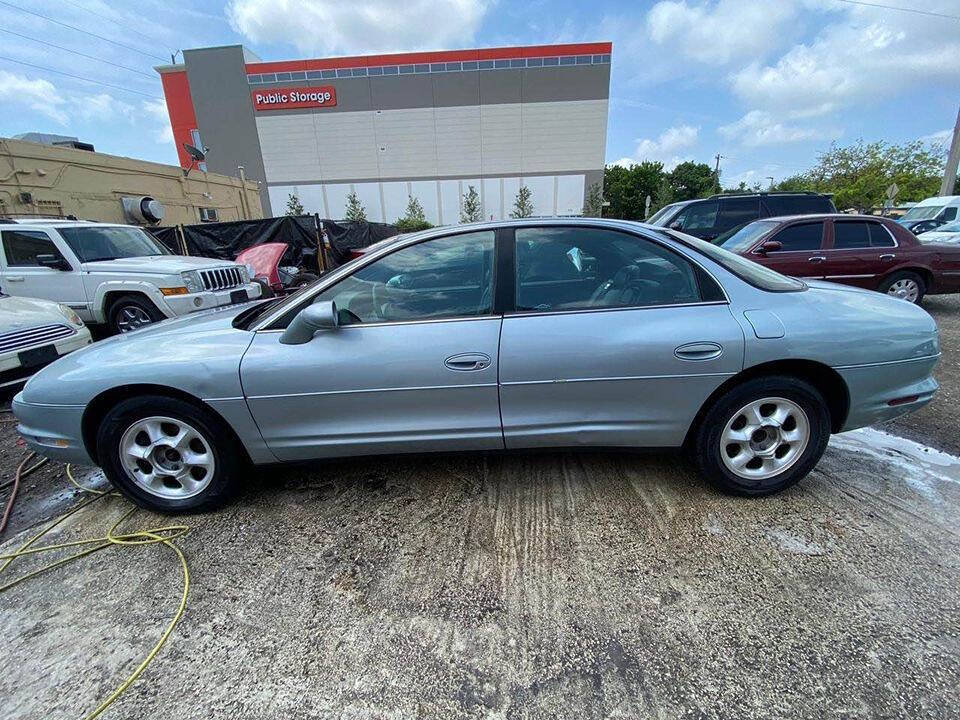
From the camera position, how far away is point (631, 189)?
47.9 meters

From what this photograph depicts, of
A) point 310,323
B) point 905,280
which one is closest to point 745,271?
point 310,323

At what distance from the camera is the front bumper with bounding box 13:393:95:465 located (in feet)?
7.87

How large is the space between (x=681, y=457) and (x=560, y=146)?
43.5 meters

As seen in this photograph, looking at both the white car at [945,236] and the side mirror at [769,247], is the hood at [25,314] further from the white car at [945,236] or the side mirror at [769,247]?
the white car at [945,236]

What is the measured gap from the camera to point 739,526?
2312 millimetres

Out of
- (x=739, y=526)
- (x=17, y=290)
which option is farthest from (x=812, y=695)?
(x=17, y=290)

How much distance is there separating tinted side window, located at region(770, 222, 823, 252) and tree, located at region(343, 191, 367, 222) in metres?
40.2

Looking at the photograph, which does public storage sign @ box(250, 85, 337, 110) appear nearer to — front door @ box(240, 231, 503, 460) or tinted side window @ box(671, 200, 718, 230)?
tinted side window @ box(671, 200, 718, 230)

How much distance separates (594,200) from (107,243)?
39904 mm

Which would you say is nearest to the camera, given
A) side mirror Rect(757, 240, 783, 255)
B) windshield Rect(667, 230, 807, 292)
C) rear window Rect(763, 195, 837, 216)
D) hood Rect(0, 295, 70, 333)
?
windshield Rect(667, 230, 807, 292)

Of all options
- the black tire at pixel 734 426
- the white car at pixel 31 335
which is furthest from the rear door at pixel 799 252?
the white car at pixel 31 335

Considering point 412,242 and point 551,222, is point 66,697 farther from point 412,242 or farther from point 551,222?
point 551,222

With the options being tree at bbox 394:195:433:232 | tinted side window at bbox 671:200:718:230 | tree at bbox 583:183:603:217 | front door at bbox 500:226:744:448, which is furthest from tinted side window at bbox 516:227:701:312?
tree at bbox 583:183:603:217

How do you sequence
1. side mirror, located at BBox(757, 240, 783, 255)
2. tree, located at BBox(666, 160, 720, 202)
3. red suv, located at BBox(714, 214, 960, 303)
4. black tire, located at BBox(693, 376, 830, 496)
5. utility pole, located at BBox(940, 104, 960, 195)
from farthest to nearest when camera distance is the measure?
tree, located at BBox(666, 160, 720, 202), utility pole, located at BBox(940, 104, 960, 195), red suv, located at BBox(714, 214, 960, 303), side mirror, located at BBox(757, 240, 783, 255), black tire, located at BBox(693, 376, 830, 496)
